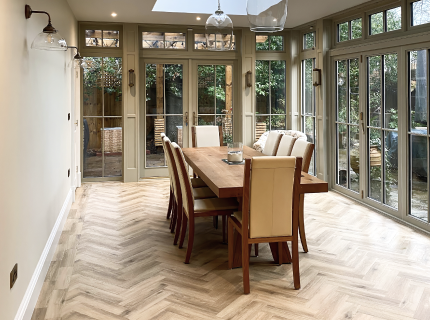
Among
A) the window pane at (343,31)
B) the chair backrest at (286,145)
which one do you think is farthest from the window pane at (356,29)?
the chair backrest at (286,145)

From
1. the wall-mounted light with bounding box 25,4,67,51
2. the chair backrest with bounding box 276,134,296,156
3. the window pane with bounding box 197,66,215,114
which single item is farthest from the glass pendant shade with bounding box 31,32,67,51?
the window pane with bounding box 197,66,215,114

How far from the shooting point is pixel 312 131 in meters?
6.96

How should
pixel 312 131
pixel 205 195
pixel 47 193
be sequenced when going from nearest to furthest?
pixel 47 193
pixel 205 195
pixel 312 131

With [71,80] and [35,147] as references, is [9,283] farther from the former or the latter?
[71,80]

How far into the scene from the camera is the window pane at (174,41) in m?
7.18

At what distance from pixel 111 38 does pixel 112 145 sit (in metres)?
1.83

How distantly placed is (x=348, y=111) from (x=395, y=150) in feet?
3.90

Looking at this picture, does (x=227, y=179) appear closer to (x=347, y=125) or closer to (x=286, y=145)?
(x=286, y=145)

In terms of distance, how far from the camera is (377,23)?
5.18 metres

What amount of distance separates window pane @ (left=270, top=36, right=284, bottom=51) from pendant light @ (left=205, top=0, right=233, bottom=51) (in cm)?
384

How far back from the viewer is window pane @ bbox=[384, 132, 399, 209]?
15.9 ft

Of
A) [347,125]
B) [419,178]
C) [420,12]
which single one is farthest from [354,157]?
[420,12]

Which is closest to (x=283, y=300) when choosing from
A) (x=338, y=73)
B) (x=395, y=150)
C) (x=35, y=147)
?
(x=35, y=147)

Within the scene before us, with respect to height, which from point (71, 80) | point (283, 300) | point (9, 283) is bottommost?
point (283, 300)
